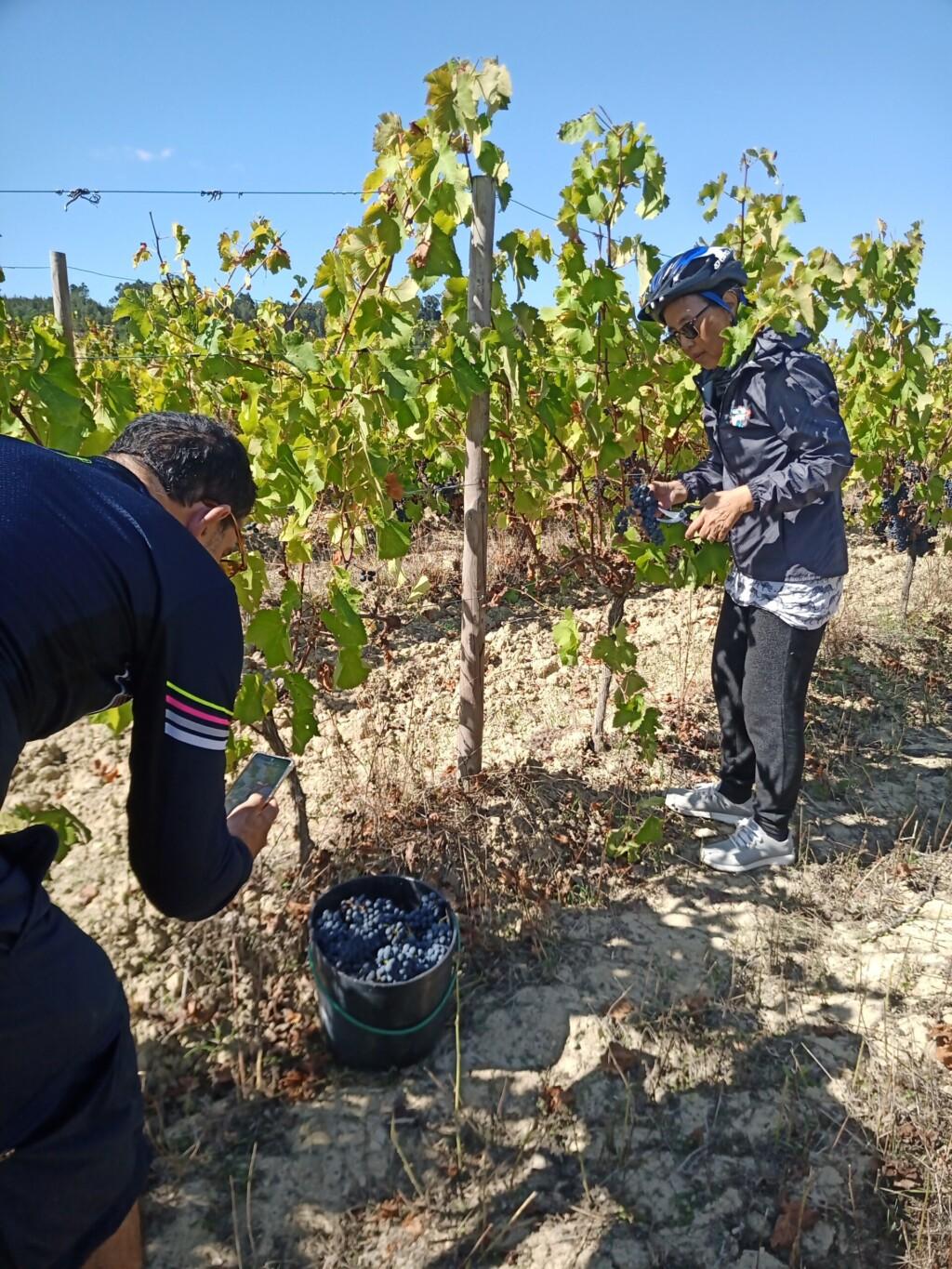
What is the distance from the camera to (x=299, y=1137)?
1.85 meters

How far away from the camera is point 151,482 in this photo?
1324mm

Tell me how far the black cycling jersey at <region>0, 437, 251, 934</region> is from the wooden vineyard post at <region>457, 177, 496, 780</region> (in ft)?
4.78

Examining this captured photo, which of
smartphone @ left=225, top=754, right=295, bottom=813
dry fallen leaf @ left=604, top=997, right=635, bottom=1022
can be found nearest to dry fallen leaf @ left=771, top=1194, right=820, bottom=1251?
dry fallen leaf @ left=604, top=997, right=635, bottom=1022

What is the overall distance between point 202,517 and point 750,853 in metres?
2.27

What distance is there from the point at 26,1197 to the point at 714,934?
6.59 ft

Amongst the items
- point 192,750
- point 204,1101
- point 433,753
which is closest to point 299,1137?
point 204,1101

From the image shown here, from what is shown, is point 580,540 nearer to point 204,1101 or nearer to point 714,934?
point 714,934

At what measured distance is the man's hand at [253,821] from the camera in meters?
1.66

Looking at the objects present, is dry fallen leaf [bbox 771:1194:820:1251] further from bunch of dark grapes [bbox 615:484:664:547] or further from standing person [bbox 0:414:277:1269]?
bunch of dark grapes [bbox 615:484:664:547]

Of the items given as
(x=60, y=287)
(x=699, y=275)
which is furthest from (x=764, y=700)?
(x=60, y=287)

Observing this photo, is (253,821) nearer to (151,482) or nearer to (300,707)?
(300,707)

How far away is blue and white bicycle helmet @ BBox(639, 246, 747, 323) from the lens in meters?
2.25

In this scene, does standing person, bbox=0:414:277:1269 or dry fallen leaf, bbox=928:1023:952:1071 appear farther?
dry fallen leaf, bbox=928:1023:952:1071

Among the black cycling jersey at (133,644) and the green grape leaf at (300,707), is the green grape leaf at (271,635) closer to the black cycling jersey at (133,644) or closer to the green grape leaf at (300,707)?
the green grape leaf at (300,707)
